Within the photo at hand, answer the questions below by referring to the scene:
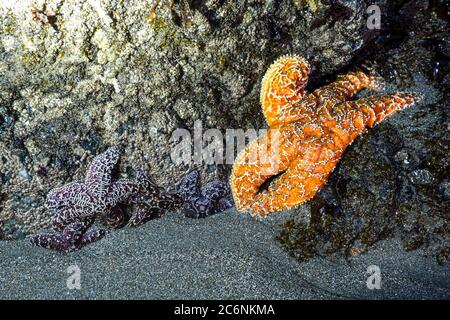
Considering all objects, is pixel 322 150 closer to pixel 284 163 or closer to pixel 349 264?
pixel 284 163

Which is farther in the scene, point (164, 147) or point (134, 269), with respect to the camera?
point (164, 147)

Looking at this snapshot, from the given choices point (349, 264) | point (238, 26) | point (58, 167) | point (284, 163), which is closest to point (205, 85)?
point (238, 26)

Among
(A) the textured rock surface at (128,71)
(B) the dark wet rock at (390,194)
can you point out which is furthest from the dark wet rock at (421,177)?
(A) the textured rock surface at (128,71)

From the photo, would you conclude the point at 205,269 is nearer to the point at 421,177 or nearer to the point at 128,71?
the point at 128,71

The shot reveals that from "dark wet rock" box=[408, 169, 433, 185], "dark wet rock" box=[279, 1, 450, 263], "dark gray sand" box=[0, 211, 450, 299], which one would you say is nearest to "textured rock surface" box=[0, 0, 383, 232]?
"dark gray sand" box=[0, 211, 450, 299]

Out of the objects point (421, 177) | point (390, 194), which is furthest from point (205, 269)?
point (421, 177)
